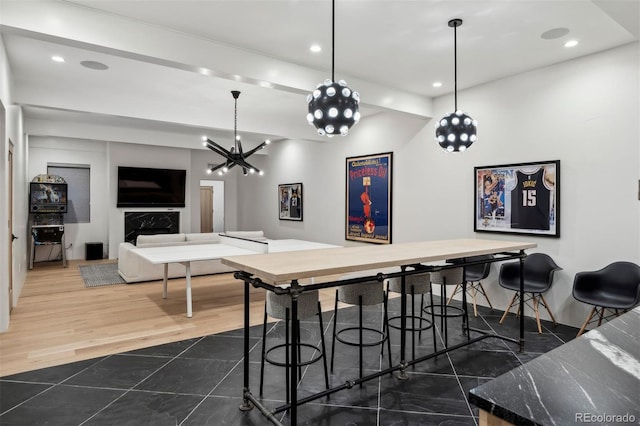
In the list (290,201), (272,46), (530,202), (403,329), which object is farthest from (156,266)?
(530,202)

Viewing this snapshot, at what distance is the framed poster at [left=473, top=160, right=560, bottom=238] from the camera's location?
14.1 feet

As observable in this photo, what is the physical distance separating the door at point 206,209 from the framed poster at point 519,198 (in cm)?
884

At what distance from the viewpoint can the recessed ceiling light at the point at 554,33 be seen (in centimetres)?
342

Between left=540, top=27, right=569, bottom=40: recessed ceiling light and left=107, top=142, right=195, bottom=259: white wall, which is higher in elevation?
left=540, top=27, right=569, bottom=40: recessed ceiling light

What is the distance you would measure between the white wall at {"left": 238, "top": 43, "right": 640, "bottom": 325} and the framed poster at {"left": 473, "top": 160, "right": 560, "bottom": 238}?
0.09 metres

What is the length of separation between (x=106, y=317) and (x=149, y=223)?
510cm

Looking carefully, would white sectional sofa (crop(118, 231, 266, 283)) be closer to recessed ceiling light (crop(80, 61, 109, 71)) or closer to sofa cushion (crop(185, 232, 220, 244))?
sofa cushion (crop(185, 232, 220, 244))

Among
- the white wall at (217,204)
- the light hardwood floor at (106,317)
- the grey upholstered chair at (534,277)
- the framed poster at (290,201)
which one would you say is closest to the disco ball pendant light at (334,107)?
the light hardwood floor at (106,317)

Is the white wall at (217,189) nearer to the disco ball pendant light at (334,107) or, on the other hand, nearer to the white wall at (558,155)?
the white wall at (558,155)

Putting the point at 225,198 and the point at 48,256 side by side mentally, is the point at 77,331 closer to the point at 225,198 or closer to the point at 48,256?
the point at 48,256

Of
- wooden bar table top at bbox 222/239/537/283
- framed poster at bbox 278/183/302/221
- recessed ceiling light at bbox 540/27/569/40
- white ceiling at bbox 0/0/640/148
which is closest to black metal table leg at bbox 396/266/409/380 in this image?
wooden bar table top at bbox 222/239/537/283

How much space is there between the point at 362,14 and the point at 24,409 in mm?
3779

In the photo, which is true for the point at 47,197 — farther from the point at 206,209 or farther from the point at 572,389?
the point at 572,389

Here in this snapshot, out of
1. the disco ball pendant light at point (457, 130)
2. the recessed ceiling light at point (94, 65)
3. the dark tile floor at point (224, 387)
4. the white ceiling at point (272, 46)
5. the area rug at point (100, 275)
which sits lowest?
the dark tile floor at point (224, 387)
